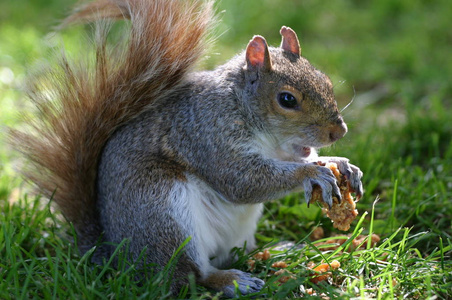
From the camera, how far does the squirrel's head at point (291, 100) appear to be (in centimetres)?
164

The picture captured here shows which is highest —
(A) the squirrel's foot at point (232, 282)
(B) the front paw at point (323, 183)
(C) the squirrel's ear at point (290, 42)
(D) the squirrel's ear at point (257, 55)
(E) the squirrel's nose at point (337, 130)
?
(C) the squirrel's ear at point (290, 42)

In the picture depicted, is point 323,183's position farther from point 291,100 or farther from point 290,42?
point 290,42

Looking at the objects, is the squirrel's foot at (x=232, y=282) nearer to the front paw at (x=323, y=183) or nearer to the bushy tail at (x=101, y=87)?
the front paw at (x=323, y=183)

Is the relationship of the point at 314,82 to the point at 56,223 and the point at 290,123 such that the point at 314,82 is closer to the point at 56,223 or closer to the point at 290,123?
the point at 290,123

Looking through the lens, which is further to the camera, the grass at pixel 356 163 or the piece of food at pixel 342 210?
the piece of food at pixel 342 210

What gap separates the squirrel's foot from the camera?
5.11 feet

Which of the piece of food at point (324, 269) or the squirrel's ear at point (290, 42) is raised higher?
the squirrel's ear at point (290, 42)

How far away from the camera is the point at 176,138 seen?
1.71m

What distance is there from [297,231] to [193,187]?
577 mm

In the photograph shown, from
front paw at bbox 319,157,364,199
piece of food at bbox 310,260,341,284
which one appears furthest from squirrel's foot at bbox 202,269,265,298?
front paw at bbox 319,157,364,199

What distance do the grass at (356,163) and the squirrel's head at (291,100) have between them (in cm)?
25

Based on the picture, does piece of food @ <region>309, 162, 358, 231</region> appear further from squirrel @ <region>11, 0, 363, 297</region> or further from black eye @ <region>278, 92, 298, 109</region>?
black eye @ <region>278, 92, 298, 109</region>

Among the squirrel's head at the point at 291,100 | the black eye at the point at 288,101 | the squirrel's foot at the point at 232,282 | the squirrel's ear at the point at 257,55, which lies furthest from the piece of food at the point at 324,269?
the squirrel's ear at the point at 257,55

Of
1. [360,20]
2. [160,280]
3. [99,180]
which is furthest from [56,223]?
[360,20]
